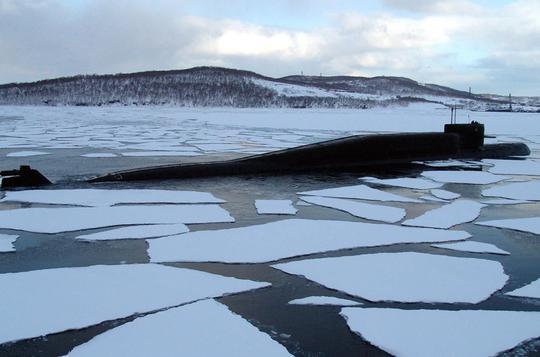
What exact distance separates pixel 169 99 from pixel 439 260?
282 feet

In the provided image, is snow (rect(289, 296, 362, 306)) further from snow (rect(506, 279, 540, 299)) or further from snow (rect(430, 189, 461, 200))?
snow (rect(430, 189, 461, 200))

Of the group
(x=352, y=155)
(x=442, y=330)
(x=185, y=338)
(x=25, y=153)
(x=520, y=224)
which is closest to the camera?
(x=185, y=338)

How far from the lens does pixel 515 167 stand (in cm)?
1060

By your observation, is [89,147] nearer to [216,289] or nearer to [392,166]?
[392,166]

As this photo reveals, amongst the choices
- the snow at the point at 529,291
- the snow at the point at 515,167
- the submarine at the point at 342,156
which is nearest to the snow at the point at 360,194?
the submarine at the point at 342,156

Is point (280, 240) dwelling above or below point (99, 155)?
below

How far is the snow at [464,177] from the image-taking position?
877cm

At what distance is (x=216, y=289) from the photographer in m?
3.67

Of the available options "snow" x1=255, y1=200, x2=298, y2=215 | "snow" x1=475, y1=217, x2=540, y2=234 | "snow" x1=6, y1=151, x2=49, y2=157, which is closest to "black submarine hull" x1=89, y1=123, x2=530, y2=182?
"snow" x1=255, y1=200, x2=298, y2=215

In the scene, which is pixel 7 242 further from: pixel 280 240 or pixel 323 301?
pixel 323 301

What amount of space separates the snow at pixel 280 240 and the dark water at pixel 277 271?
150 mm

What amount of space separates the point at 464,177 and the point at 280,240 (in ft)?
17.1

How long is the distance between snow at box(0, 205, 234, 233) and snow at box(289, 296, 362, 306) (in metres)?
2.30

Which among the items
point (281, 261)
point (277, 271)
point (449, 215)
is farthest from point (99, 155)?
point (277, 271)
